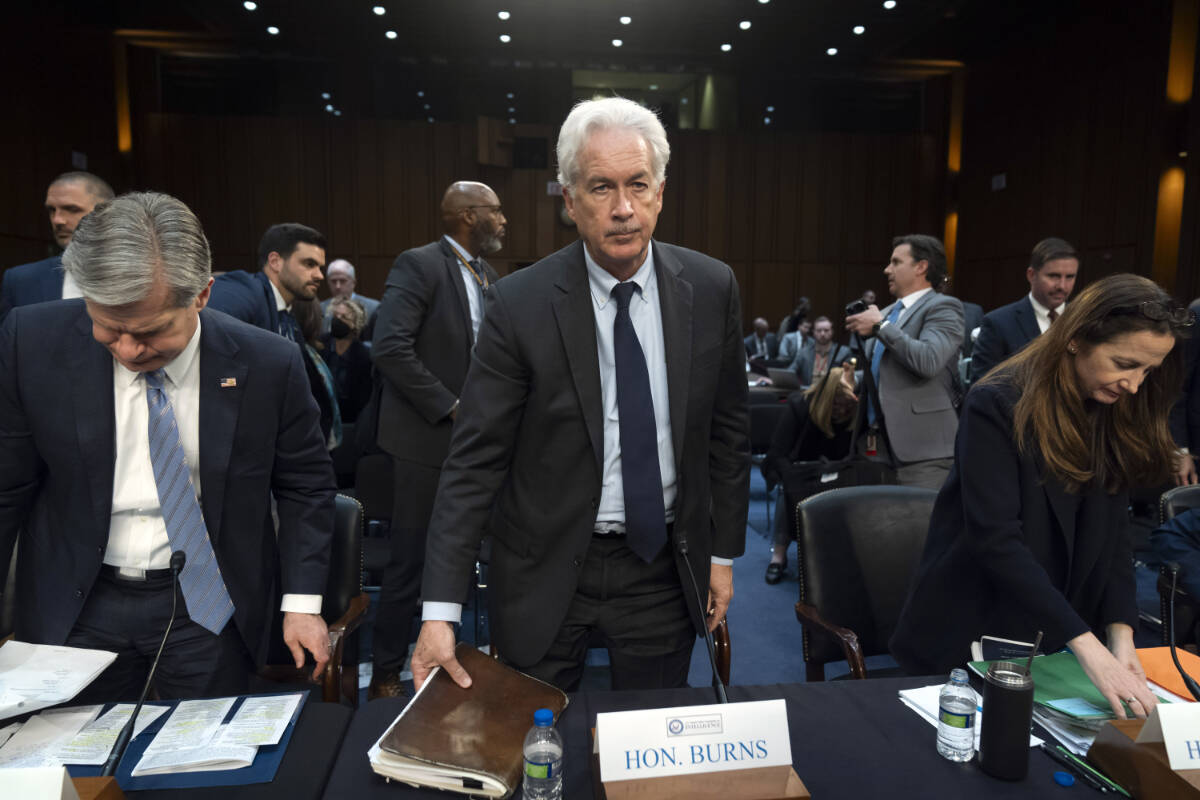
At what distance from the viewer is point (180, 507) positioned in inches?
51.4

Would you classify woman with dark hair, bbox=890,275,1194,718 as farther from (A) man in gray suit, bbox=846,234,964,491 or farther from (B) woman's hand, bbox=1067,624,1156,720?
(A) man in gray suit, bbox=846,234,964,491

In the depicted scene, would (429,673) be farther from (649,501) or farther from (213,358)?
(213,358)

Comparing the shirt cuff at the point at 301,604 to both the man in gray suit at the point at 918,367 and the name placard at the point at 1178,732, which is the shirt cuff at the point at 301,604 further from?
the man in gray suit at the point at 918,367

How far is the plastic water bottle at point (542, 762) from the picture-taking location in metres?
0.93

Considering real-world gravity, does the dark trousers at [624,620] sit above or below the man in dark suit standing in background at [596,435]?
below

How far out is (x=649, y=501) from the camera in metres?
1.38

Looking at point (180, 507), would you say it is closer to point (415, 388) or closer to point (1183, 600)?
point (415, 388)

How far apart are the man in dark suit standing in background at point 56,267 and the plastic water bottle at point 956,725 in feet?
8.45

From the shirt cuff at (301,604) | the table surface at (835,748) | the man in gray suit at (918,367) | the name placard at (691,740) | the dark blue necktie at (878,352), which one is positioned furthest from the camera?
the dark blue necktie at (878,352)

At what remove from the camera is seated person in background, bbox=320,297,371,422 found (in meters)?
3.93

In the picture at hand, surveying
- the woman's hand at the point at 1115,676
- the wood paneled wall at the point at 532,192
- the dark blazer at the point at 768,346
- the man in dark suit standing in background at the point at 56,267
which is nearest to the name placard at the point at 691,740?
the woman's hand at the point at 1115,676

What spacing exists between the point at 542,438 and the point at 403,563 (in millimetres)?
1434

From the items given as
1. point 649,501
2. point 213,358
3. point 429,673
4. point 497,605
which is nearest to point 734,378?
point 649,501

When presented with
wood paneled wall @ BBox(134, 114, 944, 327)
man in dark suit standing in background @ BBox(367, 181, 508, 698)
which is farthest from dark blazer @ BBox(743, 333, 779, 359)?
man in dark suit standing in background @ BBox(367, 181, 508, 698)
